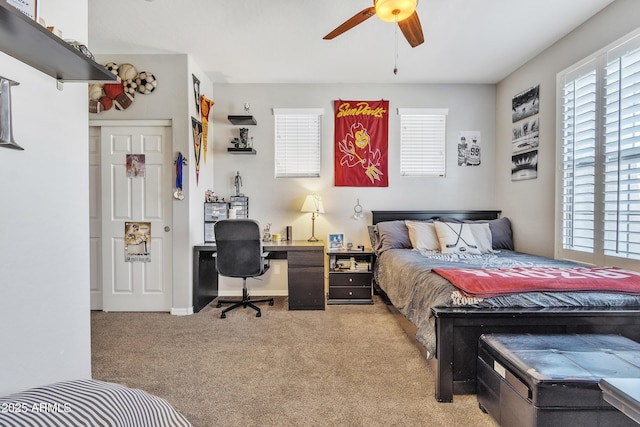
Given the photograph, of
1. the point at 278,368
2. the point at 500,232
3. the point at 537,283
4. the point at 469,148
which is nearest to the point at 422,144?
the point at 469,148

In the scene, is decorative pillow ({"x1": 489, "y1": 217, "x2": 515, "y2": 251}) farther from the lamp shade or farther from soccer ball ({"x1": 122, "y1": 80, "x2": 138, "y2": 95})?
soccer ball ({"x1": 122, "y1": 80, "x2": 138, "y2": 95})

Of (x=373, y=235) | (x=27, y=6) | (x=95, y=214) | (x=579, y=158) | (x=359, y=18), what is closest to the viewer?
(x=27, y=6)

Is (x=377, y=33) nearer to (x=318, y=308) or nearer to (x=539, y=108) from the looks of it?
(x=539, y=108)

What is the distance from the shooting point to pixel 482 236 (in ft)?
11.9

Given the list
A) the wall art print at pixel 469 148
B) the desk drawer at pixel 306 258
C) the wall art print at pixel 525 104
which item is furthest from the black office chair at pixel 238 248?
the wall art print at pixel 525 104

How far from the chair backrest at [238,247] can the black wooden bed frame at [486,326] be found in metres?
1.92

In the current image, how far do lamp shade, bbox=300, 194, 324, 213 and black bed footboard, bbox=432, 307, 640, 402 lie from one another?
226 centimetres

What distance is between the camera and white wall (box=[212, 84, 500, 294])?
414 centimetres

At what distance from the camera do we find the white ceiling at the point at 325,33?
101 inches

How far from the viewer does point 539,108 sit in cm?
336

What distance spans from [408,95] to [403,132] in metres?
0.49

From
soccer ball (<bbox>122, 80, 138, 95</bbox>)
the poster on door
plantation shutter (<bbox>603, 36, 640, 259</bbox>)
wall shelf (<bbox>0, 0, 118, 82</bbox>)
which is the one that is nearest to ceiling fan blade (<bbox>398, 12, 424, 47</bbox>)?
plantation shutter (<bbox>603, 36, 640, 259</bbox>)

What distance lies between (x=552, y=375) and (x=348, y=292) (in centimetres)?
250

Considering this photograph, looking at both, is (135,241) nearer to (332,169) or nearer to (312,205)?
(312,205)
